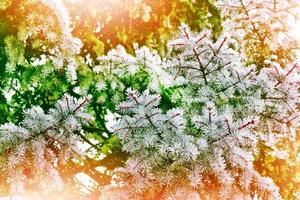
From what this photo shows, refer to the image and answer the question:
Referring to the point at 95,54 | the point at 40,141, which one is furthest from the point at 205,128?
the point at 95,54

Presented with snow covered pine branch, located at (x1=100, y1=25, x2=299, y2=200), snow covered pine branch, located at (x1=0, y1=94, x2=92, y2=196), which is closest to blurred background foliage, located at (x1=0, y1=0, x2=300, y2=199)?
snow covered pine branch, located at (x1=100, y1=25, x2=299, y2=200)

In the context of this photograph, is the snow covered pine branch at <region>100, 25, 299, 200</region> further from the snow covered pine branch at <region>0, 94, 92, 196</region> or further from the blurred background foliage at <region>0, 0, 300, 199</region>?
the blurred background foliage at <region>0, 0, 300, 199</region>

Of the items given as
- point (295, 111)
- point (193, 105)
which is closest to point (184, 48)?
point (193, 105)

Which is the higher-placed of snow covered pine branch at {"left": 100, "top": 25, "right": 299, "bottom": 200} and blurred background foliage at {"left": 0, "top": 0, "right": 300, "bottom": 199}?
blurred background foliage at {"left": 0, "top": 0, "right": 300, "bottom": 199}

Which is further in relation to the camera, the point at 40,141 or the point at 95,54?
the point at 95,54

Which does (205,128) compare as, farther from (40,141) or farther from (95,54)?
(95,54)

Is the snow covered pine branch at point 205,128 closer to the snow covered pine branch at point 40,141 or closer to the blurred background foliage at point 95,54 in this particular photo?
the snow covered pine branch at point 40,141

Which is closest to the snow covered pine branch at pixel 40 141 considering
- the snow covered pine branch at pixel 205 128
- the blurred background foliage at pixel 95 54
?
the snow covered pine branch at pixel 205 128
